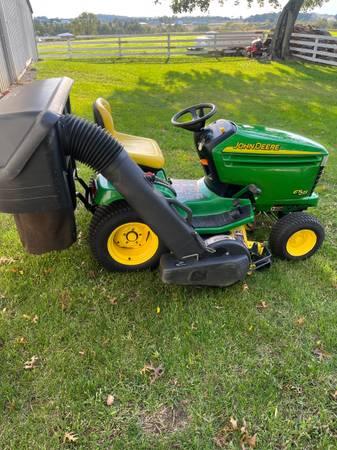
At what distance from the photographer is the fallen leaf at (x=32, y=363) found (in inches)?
81.7

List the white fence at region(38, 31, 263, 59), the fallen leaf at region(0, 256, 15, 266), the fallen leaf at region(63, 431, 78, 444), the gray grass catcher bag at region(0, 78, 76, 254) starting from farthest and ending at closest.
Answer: the white fence at region(38, 31, 263, 59) → the fallen leaf at region(0, 256, 15, 266) → the gray grass catcher bag at region(0, 78, 76, 254) → the fallen leaf at region(63, 431, 78, 444)

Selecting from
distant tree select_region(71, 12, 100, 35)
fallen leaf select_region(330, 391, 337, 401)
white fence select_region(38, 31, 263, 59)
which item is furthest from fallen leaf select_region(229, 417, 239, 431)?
distant tree select_region(71, 12, 100, 35)

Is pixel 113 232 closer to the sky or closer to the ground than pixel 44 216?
closer to the ground

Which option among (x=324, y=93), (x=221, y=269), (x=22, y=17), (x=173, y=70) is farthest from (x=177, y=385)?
(x=22, y=17)

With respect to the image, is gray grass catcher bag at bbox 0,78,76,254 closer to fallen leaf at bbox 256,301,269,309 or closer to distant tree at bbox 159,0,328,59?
fallen leaf at bbox 256,301,269,309

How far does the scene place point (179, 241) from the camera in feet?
7.72

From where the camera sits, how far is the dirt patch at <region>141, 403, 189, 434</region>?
71.3 inches

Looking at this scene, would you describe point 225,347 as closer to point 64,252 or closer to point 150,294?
point 150,294

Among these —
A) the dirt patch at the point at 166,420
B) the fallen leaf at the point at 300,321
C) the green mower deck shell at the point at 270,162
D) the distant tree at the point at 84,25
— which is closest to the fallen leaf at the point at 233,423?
the dirt patch at the point at 166,420

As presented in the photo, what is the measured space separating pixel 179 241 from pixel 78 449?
1213mm

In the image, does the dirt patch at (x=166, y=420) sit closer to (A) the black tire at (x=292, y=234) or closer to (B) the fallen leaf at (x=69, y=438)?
(B) the fallen leaf at (x=69, y=438)

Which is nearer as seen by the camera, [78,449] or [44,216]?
[78,449]

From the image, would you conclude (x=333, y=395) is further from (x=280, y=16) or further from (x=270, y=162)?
(x=280, y=16)

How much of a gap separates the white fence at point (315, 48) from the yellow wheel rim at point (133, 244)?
43.0 ft
